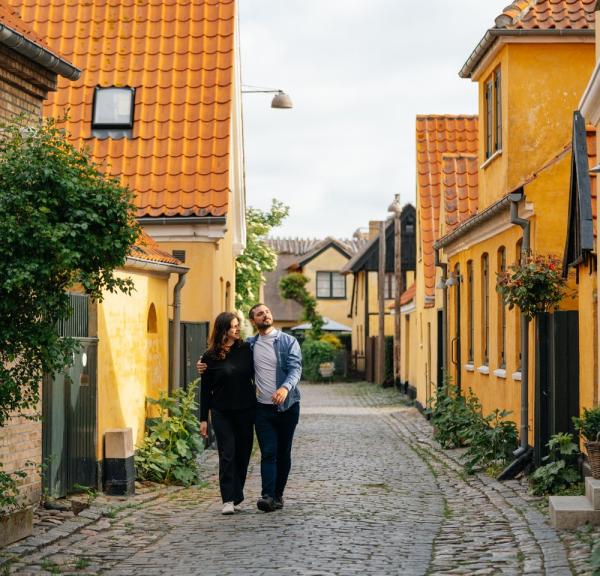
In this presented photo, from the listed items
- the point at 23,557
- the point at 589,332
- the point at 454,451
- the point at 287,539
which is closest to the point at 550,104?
the point at 454,451

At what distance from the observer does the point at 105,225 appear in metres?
8.65

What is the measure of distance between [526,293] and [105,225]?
20.4 ft

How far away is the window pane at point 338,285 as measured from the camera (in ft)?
259

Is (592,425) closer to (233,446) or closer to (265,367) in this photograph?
(265,367)

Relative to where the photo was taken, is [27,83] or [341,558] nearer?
[341,558]

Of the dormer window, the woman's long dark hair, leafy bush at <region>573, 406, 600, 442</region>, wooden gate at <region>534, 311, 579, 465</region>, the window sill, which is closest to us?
leafy bush at <region>573, 406, 600, 442</region>

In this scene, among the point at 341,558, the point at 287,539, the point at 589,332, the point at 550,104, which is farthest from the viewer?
the point at 550,104

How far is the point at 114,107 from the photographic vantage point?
A: 2050 cm

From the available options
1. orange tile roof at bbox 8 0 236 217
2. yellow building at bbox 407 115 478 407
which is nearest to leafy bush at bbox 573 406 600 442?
orange tile roof at bbox 8 0 236 217

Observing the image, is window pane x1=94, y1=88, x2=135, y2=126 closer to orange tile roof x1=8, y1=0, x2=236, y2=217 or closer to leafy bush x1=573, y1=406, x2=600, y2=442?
orange tile roof x1=8, y1=0, x2=236, y2=217

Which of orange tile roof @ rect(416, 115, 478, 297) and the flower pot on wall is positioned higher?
orange tile roof @ rect(416, 115, 478, 297)

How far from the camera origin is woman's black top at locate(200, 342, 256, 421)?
11180 mm

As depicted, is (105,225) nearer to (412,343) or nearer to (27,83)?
(27,83)

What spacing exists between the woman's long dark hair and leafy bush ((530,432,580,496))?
3287mm
